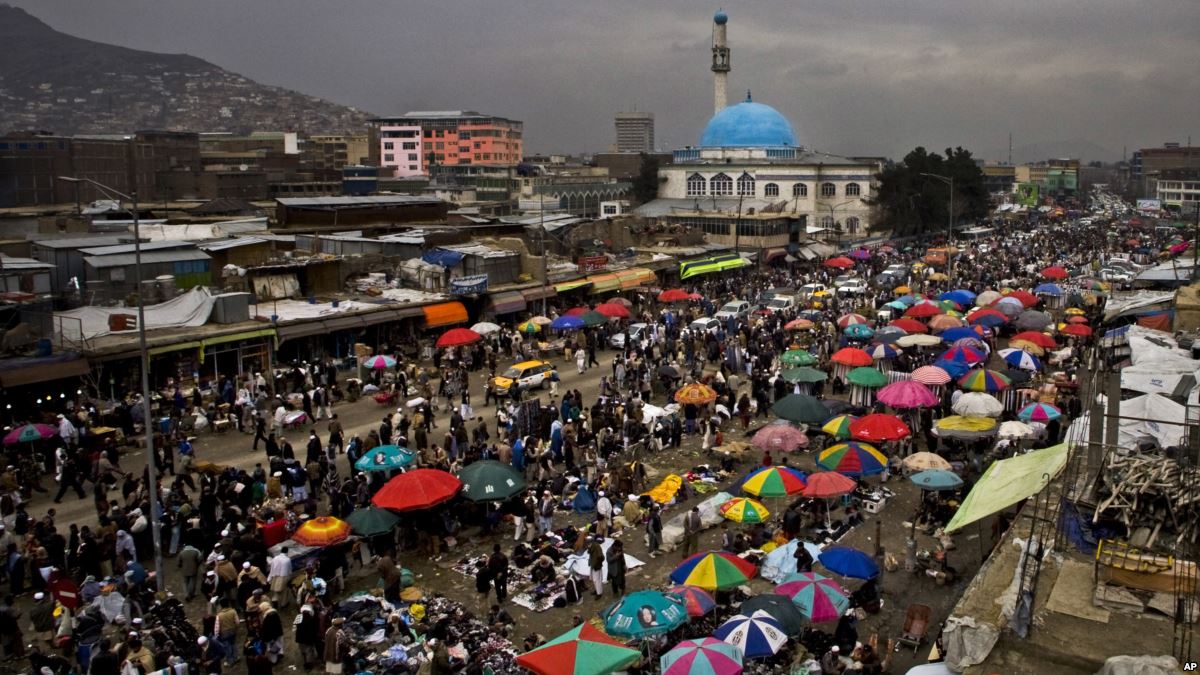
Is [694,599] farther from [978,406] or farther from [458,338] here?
[458,338]

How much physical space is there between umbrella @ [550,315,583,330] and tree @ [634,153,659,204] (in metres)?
48.4

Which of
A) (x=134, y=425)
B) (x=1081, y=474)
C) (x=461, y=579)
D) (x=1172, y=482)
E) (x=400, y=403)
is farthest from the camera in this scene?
(x=400, y=403)

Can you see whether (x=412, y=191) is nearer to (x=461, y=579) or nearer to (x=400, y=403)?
(x=400, y=403)

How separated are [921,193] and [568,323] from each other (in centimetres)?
→ 4530

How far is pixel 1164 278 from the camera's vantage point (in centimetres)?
3312

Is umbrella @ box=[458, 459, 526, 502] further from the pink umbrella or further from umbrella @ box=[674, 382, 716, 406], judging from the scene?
the pink umbrella

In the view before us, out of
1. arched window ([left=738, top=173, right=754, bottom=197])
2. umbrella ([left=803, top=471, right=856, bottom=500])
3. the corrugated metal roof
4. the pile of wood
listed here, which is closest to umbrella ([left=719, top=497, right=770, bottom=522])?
umbrella ([left=803, top=471, right=856, bottom=500])

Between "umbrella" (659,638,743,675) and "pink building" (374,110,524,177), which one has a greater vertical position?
"pink building" (374,110,524,177)

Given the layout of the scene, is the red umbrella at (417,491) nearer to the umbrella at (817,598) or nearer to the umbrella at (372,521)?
the umbrella at (372,521)

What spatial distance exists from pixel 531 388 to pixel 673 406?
514cm

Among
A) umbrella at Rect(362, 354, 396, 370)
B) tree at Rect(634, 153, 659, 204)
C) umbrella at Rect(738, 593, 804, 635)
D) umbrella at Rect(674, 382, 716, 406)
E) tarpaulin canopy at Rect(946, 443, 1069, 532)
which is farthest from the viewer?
tree at Rect(634, 153, 659, 204)

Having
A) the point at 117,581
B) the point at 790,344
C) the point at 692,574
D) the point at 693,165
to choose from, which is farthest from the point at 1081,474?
the point at 693,165

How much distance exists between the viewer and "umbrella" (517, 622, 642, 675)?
953 centimetres

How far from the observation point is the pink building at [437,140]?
112 metres
